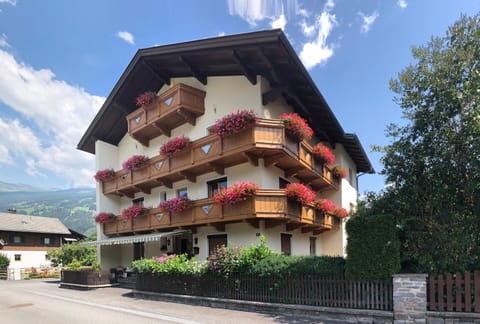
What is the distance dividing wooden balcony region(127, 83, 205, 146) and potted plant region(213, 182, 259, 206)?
5.78 m

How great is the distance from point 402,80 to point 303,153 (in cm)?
625

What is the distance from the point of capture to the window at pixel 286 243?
16.6 meters

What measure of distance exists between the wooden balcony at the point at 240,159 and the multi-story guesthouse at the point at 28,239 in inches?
1128

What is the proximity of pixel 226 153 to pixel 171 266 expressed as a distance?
17.9 ft

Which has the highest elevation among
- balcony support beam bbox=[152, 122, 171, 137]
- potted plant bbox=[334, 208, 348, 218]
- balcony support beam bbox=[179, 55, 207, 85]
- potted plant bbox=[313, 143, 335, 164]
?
balcony support beam bbox=[179, 55, 207, 85]

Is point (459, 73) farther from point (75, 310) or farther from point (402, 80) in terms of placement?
point (75, 310)

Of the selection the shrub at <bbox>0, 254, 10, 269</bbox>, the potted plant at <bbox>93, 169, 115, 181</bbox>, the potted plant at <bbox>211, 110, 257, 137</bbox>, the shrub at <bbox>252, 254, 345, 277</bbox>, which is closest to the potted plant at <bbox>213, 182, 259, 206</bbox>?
the potted plant at <bbox>211, 110, 257, 137</bbox>

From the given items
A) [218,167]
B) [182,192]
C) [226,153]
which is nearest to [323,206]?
[218,167]

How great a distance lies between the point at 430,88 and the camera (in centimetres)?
1038

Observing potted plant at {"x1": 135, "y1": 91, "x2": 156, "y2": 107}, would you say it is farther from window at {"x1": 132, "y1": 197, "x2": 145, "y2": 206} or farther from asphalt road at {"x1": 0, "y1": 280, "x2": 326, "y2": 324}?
asphalt road at {"x1": 0, "y1": 280, "x2": 326, "y2": 324}

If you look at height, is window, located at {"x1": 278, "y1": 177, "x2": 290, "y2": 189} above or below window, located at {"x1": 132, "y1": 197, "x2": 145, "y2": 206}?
above

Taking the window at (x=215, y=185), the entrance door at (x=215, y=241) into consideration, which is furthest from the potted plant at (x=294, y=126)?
the entrance door at (x=215, y=241)

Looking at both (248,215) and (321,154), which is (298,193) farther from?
(321,154)

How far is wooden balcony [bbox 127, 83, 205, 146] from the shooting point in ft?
58.0
